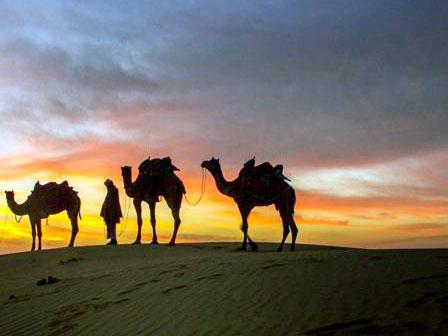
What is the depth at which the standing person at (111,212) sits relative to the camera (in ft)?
84.4

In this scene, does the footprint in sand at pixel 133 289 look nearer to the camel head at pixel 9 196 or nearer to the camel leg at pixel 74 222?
the camel leg at pixel 74 222

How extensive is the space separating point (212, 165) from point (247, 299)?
1211 cm

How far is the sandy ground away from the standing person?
10.2 meters

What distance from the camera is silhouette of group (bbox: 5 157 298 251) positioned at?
20344mm

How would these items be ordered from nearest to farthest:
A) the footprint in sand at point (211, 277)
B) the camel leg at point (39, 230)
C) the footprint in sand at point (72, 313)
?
the footprint in sand at point (72, 313) < the footprint in sand at point (211, 277) < the camel leg at point (39, 230)

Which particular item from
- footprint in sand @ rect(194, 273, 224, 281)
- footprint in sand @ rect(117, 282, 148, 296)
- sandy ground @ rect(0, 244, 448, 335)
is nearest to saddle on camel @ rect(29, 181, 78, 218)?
sandy ground @ rect(0, 244, 448, 335)

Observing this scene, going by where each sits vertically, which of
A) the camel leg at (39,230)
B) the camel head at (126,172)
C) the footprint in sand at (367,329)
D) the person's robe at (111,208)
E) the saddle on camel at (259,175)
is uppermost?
the camel head at (126,172)

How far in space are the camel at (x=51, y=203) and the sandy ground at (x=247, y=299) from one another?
1358cm

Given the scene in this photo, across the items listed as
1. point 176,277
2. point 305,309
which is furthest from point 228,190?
point 305,309

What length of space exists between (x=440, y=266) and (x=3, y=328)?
865cm

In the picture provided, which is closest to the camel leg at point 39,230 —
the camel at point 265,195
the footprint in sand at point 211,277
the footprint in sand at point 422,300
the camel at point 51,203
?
the camel at point 51,203

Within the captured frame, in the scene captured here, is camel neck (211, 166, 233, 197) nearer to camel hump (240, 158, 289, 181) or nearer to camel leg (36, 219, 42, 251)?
camel hump (240, 158, 289, 181)

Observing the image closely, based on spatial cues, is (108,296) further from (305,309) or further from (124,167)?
(124,167)

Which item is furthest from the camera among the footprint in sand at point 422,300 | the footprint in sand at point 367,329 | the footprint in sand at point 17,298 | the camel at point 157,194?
the camel at point 157,194
